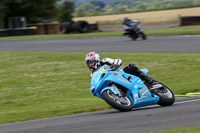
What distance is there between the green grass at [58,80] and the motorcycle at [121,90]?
1.26 meters

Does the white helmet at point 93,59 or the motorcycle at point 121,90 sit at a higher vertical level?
the white helmet at point 93,59

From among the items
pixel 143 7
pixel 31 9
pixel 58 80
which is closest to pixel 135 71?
pixel 58 80

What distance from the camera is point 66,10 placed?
59.4 m

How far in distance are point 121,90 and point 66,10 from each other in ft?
171

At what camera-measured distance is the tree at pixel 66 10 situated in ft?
194

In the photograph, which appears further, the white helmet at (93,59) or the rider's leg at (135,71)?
the rider's leg at (135,71)

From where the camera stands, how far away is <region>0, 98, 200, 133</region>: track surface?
6347 mm

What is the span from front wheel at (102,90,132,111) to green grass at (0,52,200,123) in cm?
136

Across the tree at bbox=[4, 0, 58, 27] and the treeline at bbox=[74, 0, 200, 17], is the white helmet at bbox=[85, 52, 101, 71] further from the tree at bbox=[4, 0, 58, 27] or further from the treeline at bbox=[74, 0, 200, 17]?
the treeline at bbox=[74, 0, 200, 17]

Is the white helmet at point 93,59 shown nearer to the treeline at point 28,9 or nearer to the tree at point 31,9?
the treeline at point 28,9

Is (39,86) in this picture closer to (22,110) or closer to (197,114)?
(22,110)

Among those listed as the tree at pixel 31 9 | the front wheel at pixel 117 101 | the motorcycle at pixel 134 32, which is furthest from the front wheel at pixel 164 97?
the tree at pixel 31 9

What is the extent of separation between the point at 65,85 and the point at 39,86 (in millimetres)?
866

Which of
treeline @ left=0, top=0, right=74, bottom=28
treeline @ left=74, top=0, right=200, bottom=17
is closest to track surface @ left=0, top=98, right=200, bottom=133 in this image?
treeline @ left=0, top=0, right=74, bottom=28
